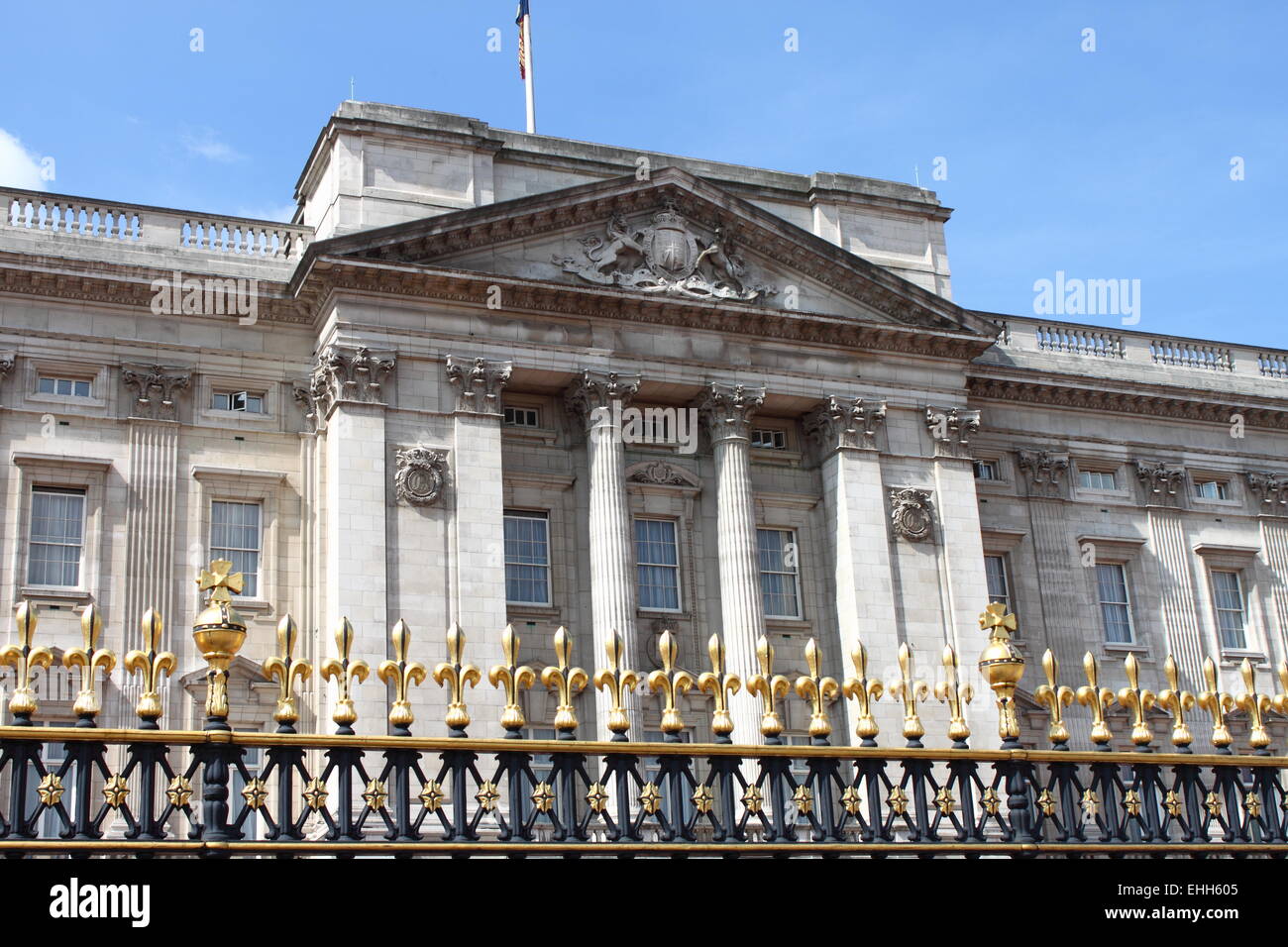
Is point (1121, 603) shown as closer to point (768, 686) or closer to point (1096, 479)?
point (1096, 479)

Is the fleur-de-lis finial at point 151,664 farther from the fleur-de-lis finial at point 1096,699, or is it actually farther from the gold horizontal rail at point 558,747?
the fleur-de-lis finial at point 1096,699

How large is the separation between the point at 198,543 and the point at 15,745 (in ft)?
70.3

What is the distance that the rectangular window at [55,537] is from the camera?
106ft

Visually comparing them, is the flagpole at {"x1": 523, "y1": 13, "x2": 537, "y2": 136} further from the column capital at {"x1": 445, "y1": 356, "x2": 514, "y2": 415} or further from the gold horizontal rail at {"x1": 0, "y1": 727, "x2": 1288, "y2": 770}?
the gold horizontal rail at {"x1": 0, "y1": 727, "x2": 1288, "y2": 770}

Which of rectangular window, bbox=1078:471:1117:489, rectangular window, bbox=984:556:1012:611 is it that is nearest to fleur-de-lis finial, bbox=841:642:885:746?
rectangular window, bbox=984:556:1012:611

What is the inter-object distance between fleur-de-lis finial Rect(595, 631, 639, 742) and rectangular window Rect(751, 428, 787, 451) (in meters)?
24.2

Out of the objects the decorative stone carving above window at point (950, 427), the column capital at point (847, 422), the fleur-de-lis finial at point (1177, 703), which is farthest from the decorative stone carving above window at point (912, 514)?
the fleur-de-lis finial at point (1177, 703)

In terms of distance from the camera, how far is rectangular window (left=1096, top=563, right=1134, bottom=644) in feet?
138

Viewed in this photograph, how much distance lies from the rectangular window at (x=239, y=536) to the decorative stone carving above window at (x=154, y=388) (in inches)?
82.6

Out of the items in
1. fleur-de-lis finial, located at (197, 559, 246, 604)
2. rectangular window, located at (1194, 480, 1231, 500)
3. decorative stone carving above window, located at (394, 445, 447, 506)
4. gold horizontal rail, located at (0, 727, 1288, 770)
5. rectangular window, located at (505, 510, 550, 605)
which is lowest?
gold horizontal rail, located at (0, 727, 1288, 770)

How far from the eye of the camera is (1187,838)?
632 inches

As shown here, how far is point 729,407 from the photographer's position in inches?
1443
